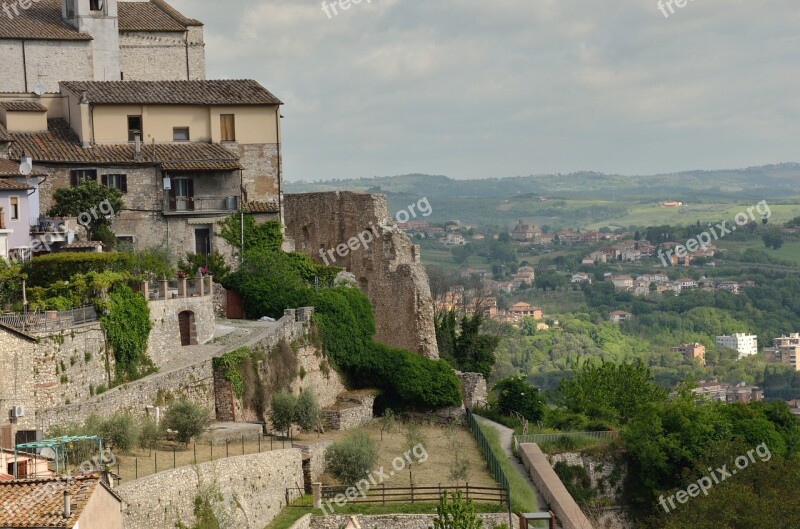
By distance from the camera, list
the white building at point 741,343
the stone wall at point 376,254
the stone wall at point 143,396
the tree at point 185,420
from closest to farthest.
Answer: the stone wall at point 143,396 < the tree at point 185,420 < the stone wall at point 376,254 < the white building at point 741,343

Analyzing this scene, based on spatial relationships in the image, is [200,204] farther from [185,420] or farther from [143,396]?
[185,420]

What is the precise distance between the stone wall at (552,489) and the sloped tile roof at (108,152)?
13966 millimetres

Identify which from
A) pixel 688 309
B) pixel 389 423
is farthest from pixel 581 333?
pixel 389 423

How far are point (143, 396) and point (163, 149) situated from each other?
14.9 metres

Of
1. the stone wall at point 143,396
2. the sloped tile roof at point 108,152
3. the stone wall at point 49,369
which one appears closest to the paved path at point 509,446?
the stone wall at point 143,396

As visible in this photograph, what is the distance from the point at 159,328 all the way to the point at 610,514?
1601cm

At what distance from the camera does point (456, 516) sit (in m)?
36.3

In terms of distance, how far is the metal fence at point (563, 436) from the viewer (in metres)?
49.8

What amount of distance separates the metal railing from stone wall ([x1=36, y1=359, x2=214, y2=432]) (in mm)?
9897

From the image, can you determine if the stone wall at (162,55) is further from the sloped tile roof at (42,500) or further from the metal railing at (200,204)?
Result: the sloped tile roof at (42,500)

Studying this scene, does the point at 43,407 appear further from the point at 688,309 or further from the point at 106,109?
the point at 688,309

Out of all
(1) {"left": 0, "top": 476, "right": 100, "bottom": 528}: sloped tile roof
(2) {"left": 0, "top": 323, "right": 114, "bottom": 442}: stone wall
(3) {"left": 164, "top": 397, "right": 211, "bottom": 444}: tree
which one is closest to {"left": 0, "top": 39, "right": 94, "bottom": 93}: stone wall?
(2) {"left": 0, "top": 323, "right": 114, "bottom": 442}: stone wall

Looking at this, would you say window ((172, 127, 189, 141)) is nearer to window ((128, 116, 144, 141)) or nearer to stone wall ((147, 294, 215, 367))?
window ((128, 116, 144, 141))

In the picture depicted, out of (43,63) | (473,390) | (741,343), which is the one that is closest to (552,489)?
(473,390)
